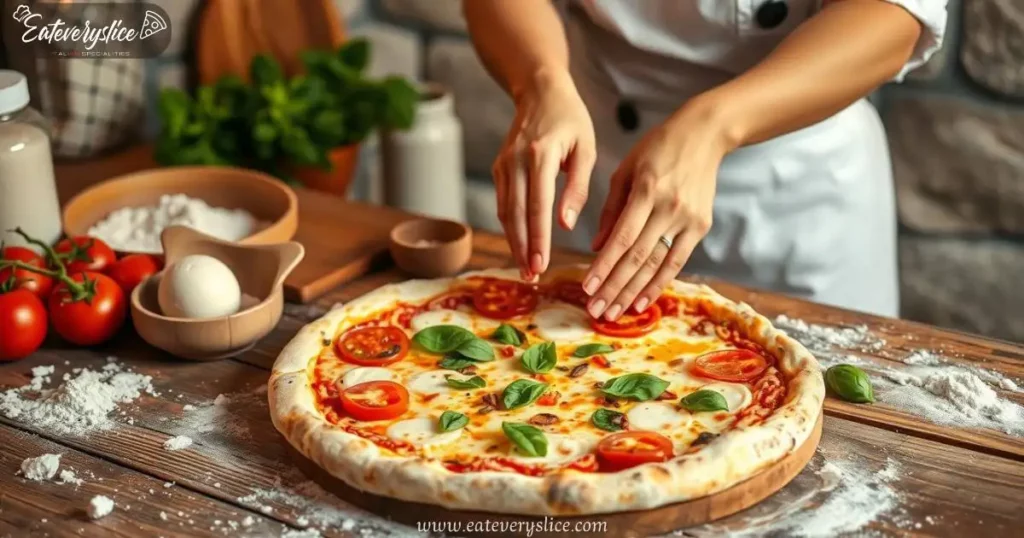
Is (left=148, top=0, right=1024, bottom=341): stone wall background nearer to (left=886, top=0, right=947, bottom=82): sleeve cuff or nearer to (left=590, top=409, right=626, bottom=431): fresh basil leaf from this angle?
(left=886, top=0, right=947, bottom=82): sleeve cuff

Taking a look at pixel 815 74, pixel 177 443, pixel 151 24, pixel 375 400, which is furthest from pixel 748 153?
pixel 151 24

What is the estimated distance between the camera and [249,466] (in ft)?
5.45

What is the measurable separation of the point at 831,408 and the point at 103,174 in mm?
1851

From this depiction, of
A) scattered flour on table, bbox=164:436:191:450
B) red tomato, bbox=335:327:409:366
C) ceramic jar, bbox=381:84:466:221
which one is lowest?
ceramic jar, bbox=381:84:466:221

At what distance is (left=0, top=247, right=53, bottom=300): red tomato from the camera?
78.7 inches

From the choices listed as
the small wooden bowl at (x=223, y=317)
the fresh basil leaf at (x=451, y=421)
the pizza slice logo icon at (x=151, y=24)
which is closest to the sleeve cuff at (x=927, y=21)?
the fresh basil leaf at (x=451, y=421)

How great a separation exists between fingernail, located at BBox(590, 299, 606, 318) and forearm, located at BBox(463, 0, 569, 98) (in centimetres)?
41

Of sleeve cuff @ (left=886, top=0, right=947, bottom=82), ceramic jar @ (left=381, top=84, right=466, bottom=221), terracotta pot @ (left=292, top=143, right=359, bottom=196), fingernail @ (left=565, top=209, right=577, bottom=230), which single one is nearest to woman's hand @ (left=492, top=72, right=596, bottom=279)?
fingernail @ (left=565, top=209, right=577, bottom=230)

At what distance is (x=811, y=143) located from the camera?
238 centimetres

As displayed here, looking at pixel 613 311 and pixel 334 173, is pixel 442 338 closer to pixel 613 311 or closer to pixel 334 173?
pixel 613 311

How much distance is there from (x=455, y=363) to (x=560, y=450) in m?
0.30

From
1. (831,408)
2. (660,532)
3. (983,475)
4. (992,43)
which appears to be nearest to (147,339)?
(660,532)

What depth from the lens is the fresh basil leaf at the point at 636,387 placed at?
67.0 inches

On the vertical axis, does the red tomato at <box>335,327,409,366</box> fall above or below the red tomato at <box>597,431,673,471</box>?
below
